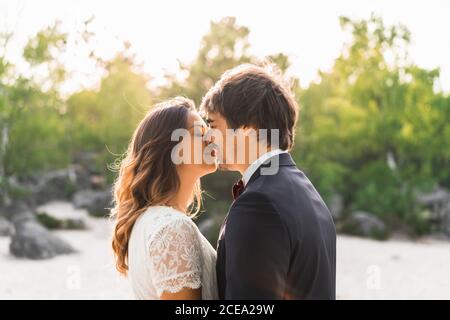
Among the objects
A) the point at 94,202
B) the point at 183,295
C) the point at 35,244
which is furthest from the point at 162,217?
the point at 94,202

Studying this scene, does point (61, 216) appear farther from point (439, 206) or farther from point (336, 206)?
point (439, 206)

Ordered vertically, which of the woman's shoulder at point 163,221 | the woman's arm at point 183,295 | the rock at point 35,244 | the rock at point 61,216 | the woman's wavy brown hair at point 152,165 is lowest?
the rock at point 61,216

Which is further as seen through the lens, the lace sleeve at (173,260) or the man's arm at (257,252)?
the lace sleeve at (173,260)

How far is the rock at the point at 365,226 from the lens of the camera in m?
12.3

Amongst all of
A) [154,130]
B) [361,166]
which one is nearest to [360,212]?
[361,166]

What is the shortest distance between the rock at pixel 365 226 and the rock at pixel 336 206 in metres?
1.09

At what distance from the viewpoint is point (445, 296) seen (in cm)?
788

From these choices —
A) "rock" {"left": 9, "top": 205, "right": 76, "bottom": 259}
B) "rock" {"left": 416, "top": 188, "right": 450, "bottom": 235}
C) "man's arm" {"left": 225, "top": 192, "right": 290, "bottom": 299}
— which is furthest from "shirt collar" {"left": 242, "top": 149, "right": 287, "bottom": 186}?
"rock" {"left": 416, "top": 188, "right": 450, "bottom": 235}

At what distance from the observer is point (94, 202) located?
616 inches

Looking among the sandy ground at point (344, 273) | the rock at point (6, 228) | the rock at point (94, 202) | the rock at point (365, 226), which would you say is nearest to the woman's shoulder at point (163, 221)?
the sandy ground at point (344, 273)

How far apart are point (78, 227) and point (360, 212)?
21.2ft

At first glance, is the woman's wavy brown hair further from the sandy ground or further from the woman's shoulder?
the sandy ground

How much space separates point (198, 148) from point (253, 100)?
18.3 inches

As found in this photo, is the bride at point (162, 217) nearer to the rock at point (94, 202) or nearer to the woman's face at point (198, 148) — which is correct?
the woman's face at point (198, 148)
